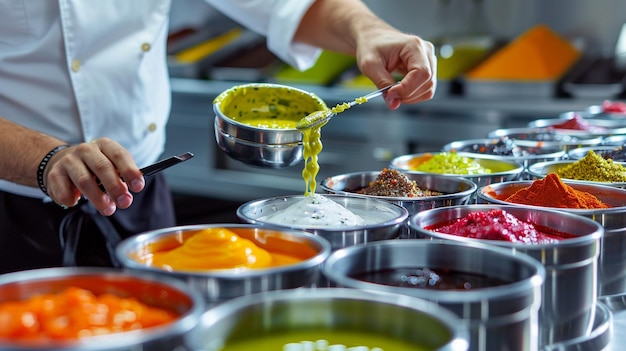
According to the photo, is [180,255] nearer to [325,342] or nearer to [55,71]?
[325,342]

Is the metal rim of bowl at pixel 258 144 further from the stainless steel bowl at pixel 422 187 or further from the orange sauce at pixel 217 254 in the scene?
the orange sauce at pixel 217 254

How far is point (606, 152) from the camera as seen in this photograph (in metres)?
2.00

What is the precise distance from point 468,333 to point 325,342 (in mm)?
186

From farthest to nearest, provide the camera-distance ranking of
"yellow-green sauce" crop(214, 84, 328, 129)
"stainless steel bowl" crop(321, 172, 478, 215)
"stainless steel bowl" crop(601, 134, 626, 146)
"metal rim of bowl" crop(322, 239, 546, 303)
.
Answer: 1. "stainless steel bowl" crop(601, 134, 626, 146)
2. "yellow-green sauce" crop(214, 84, 328, 129)
3. "stainless steel bowl" crop(321, 172, 478, 215)
4. "metal rim of bowl" crop(322, 239, 546, 303)

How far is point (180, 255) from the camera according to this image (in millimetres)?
1145

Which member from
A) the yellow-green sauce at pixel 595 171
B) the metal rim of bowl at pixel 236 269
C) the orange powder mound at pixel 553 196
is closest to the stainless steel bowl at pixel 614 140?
the yellow-green sauce at pixel 595 171

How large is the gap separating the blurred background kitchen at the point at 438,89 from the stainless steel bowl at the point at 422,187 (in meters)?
2.13

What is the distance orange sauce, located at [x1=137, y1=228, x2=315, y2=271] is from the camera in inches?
44.1

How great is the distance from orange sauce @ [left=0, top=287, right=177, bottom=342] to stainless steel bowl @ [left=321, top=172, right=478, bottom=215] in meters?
0.66

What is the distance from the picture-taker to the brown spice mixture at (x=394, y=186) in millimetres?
1592

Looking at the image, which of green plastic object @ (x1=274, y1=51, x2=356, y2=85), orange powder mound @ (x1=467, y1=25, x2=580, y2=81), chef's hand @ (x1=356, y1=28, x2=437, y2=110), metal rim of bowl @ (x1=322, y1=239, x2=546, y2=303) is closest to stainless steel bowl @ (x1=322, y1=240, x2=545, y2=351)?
metal rim of bowl @ (x1=322, y1=239, x2=546, y2=303)

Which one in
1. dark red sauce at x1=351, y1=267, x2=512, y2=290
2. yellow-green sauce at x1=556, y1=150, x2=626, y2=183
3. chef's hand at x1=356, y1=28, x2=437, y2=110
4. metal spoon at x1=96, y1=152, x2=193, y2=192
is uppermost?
chef's hand at x1=356, y1=28, x2=437, y2=110

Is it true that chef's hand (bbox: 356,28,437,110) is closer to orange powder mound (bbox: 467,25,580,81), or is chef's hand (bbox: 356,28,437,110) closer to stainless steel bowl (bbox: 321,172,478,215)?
stainless steel bowl (bbox: 321,172,478,215)

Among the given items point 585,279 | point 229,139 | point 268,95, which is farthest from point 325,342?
point 268,95
